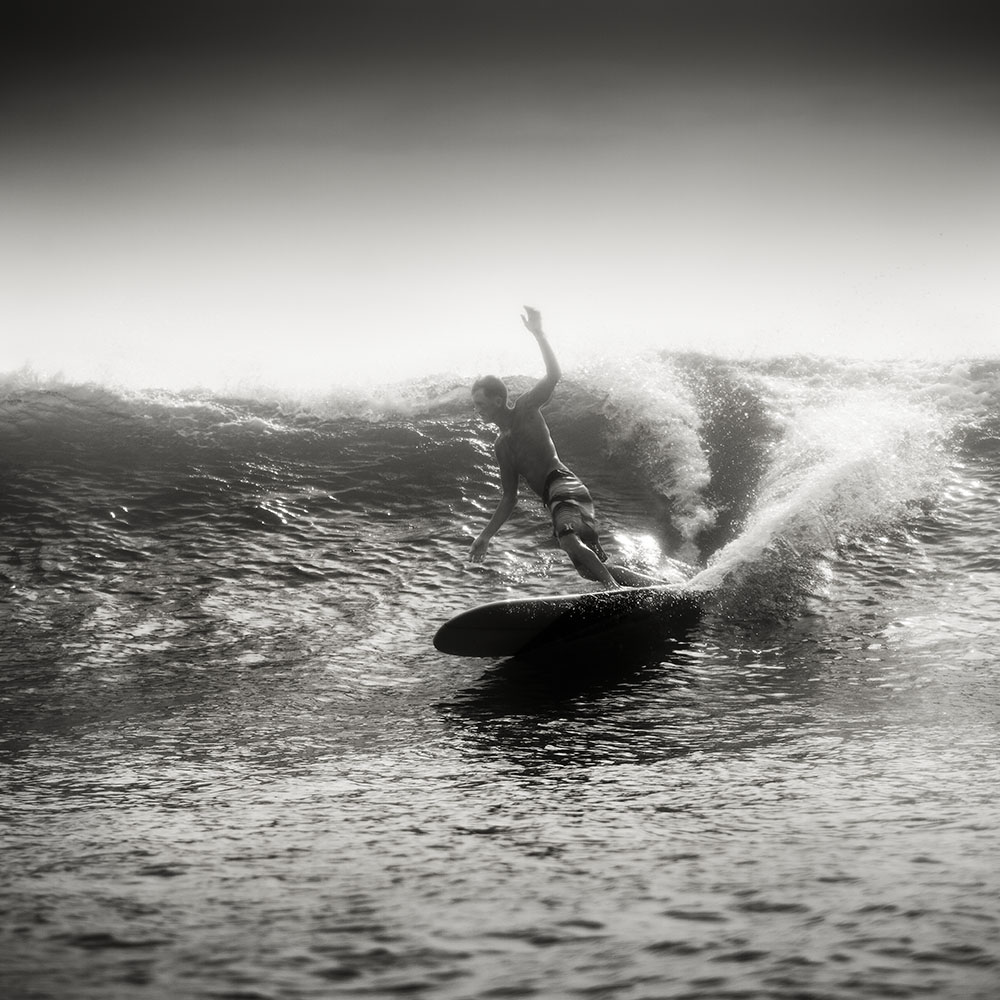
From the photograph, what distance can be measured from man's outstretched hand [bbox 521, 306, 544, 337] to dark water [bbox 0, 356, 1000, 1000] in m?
2.28

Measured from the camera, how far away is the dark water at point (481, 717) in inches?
86.4

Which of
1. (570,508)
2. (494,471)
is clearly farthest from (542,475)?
(494,471)

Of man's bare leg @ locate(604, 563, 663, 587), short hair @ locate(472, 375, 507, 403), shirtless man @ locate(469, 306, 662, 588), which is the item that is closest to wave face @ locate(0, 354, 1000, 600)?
man's bare leg @ locate(604, 563, 663, 587)

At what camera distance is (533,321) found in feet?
23.0

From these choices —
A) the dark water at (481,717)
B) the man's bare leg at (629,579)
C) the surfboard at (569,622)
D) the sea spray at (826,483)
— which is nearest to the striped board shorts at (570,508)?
the man's bare leg at (629,579)

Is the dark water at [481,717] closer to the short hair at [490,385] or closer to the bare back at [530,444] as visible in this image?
the bare back at [530,444]

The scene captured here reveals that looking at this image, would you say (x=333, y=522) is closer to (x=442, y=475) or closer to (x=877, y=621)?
(x=442, y=475)

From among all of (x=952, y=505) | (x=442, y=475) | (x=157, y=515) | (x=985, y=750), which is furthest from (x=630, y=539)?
(x=985, y=750)

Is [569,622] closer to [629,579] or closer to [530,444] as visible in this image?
[629,579]

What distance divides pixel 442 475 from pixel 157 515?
3122 millimetres

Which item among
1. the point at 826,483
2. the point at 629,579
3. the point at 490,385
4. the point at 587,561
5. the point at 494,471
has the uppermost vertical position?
the point at 490,385

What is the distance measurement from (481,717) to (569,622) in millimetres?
1590

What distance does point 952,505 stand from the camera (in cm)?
977

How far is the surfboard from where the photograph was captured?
20.4 feet
